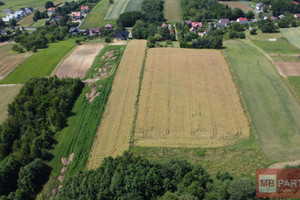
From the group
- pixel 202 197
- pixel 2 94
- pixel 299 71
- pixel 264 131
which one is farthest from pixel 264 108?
pixel 2 94

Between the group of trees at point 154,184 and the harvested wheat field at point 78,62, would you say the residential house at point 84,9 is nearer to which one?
the harvested wheat field at point 78,62

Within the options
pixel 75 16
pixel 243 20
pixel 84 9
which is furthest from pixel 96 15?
pixel 243 20

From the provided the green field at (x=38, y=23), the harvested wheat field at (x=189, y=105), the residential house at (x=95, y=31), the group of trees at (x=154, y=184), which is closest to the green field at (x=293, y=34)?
the harvested wheat field at (x=189, y=105)

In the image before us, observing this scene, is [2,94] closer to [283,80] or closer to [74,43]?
[74,43]

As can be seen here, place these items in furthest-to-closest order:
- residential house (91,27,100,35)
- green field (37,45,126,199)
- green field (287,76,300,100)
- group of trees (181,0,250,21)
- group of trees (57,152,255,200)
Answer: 1. group of trees (181,0,250,21)
2. residential house (91,27,100,35)
3. green field (287,76,300,100)
4. green field (37,45,126,199)
5. group of trees (57,152,255,200)

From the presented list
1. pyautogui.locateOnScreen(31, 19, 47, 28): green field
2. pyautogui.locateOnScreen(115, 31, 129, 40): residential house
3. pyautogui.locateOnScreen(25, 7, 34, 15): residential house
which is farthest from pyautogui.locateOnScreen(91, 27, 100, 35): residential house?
pyautogui.locateOnScreen(25, 7, 34, 15): residential house

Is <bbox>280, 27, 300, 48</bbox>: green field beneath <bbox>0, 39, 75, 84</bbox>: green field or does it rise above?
beneath

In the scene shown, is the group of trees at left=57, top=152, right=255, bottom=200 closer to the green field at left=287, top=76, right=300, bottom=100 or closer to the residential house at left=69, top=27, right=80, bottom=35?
the green field at left=287, top=76, right=300, bottom=100
